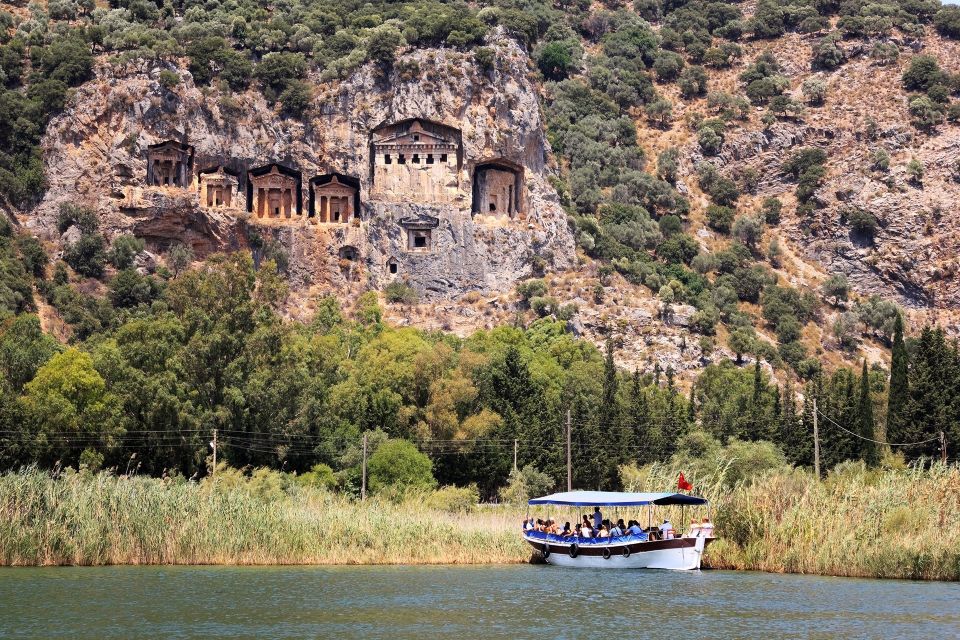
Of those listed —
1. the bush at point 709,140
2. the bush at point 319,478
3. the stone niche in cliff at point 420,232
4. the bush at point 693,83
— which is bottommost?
the bush at point 319,478

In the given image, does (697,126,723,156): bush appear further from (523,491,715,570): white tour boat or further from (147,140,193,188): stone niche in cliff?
(523,491,715,570): white tour boat

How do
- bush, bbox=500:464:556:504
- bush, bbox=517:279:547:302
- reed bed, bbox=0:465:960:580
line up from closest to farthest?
1. reed bed, bbox=0:465:960:580
2. bush, bbox=500:464:556:504
3. bush, bbox=517:279:547:302

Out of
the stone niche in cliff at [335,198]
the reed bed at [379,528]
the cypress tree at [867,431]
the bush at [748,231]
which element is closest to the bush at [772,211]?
the bush at [748,231]

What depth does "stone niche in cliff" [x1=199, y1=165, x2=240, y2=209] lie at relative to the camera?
12481 centimetres

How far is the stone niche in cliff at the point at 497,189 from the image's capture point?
128500 mm

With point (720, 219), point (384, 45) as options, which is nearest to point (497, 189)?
point (384, 45)

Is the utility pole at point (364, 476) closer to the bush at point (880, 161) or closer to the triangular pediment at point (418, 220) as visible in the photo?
the triangular pediment at point (418, 220)

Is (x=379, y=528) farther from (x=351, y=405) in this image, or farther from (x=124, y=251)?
(x=124, y=251)

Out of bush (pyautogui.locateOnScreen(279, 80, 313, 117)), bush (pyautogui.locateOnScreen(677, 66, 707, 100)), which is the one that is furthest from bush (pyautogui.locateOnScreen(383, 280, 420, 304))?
bush (pyautogui.locateOnScreen(677, 66, 707, 100))

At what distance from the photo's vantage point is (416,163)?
4990 inches

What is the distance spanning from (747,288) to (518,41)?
31013mm

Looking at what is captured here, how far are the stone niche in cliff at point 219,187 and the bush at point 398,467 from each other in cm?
4973

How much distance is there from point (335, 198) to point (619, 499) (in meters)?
73.7

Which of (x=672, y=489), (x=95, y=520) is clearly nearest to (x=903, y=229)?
(x=672, y=489)
